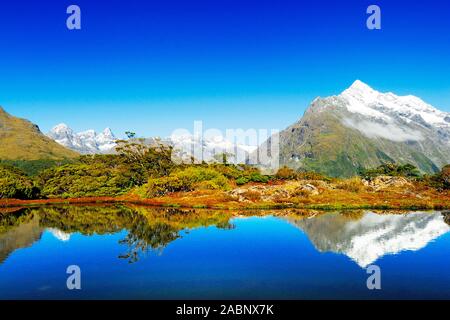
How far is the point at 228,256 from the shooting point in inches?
1795

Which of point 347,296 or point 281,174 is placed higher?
point 281,174

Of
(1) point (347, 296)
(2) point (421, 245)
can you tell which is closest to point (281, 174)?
(2) point (421, 245)

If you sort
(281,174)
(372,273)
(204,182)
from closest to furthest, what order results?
1. (372,273)
2. (204,182)
3. (281,174)

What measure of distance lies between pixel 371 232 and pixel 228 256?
2330 centimetres

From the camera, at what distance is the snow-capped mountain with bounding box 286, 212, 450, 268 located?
47.2 metres

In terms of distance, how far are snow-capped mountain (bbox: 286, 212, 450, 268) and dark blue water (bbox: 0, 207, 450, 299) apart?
5.4 inches

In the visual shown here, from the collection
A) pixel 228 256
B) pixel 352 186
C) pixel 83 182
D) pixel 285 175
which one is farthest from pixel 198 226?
pixel 285 175

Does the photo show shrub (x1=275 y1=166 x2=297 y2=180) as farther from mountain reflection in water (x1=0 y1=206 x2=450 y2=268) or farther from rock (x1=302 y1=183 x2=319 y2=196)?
mountain reflection in water (x1=0 y1=206 x2=450 y2=268)

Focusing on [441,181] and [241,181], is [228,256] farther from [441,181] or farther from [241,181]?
[441,181]

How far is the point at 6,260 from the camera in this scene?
44.5m

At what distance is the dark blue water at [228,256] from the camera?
3319 centimetres

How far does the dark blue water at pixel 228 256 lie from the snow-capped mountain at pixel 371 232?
138mm

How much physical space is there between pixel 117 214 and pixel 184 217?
15.5m
